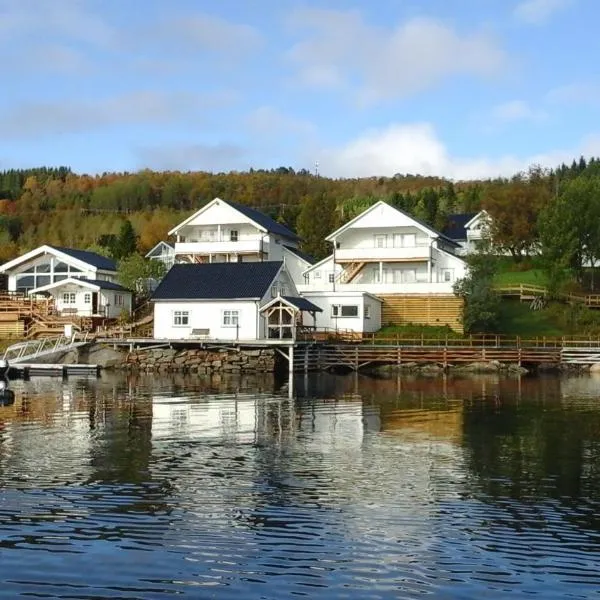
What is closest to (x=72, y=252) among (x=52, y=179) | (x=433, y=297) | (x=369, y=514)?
(x=433, y=297)

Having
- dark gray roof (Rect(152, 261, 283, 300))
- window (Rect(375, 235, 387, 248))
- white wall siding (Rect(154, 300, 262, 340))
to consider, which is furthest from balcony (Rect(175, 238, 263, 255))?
white wall siding (Rect(154, 300, 262, 340))

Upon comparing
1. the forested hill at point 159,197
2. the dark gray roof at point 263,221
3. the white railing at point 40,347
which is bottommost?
the white railing at point 40,347

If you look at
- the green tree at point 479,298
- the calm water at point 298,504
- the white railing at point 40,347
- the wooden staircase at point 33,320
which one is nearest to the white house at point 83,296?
the wooden staircase at point 33,320

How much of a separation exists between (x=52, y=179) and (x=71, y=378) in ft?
396

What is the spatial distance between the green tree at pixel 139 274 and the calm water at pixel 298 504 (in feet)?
108

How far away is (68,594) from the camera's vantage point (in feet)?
34.4

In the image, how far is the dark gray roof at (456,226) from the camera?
80.4m

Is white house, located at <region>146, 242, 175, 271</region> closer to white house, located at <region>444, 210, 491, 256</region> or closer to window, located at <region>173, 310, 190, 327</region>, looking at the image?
window, located at <region>173, 310, 190, 327</region>

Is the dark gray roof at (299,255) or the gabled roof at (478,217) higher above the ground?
the gabled roof at (478,217)

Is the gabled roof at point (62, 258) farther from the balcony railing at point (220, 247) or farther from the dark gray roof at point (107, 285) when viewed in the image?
the balcony railing at point (220, 247)

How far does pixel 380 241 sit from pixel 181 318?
1786 centimetres

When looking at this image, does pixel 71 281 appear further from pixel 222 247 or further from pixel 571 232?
pixel 571 232

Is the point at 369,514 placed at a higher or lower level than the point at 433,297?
lower

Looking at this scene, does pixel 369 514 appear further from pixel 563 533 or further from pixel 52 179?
pixel 52 179
